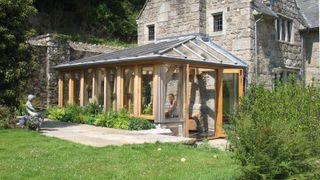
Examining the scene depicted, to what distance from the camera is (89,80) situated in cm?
1727

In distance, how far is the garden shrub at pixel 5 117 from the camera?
40.7 ft

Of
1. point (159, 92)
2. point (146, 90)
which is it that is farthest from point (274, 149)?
point (146, 90)

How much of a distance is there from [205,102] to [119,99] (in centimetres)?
322

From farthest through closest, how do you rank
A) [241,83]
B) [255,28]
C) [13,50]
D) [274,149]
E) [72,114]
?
[255,28], [72,114], [241,83], [13,50], [274,149]

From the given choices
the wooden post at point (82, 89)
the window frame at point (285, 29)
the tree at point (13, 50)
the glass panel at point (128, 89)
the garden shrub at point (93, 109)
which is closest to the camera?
the tree at point (13, 50)

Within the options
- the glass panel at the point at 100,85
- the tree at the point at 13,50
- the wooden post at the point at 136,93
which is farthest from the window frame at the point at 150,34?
the tree at the point at 13,50

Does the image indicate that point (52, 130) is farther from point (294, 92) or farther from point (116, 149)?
point (294, 92)

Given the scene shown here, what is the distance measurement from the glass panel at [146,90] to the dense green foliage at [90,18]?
2046 cm

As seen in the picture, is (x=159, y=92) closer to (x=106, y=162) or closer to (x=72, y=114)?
(x=72, y=114)

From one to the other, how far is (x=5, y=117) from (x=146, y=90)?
4492mm

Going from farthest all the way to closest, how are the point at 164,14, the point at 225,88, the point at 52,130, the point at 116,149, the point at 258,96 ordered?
the point at 164,14, the point at 225,88, the point at 52,130, the point at 116,149, the point at 258,96

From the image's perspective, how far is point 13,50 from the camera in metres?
13.5

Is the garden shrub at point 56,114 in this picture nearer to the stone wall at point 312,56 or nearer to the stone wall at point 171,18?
the stone wall at point 171,18

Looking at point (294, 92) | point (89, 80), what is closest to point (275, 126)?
point (294, 92)
